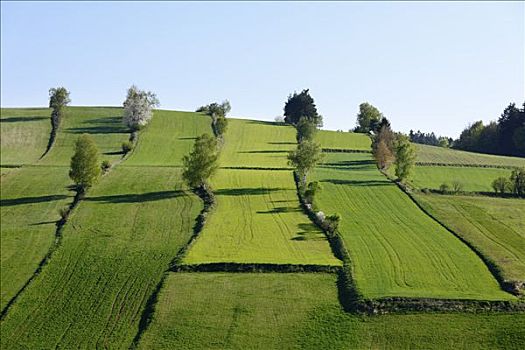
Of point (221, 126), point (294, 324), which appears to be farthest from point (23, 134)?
point (294, 324)

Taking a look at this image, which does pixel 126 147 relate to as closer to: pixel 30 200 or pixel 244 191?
pixel 30 200

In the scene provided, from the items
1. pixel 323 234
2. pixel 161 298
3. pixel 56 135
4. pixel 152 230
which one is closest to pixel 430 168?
pixel 323 234

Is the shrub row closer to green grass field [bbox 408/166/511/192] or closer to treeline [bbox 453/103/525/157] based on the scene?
green grass field [bbox 408/166/511/192]

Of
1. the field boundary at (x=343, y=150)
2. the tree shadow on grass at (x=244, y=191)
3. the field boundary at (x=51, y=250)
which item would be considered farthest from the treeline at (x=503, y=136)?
the field boundary at (x=51, y=250)

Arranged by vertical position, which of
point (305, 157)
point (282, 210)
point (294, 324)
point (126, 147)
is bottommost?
point (294, 324)

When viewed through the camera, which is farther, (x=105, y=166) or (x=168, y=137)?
(x=168, y=137)

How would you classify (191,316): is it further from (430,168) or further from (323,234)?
(430,168)

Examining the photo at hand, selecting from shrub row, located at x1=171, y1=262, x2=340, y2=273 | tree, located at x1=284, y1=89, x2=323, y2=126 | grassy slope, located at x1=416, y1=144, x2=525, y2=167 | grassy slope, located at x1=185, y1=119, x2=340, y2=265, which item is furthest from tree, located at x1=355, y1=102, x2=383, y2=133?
shrub row, located at x1=171, y1=262, x2=340, y2=273
